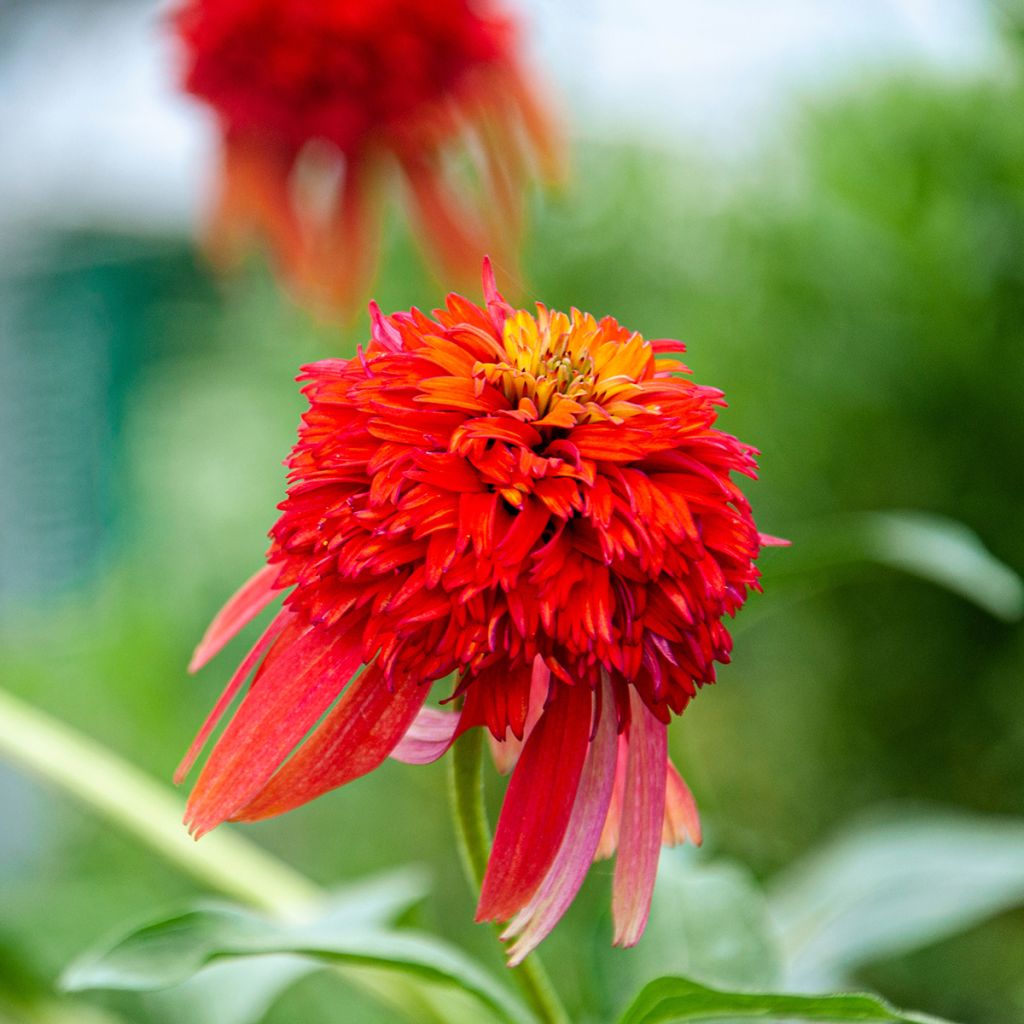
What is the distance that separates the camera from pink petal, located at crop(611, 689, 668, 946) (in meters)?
0.25

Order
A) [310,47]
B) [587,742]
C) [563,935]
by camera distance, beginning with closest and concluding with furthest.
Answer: [587,742], [310,47], [563,935]

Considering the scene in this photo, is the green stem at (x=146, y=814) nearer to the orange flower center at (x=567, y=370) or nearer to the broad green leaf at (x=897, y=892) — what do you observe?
the broad green leaf at (x=897, y=892)

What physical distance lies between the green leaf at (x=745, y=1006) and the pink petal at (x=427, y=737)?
0.27 feet

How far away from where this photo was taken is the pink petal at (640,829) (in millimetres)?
247

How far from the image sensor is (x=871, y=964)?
69 centimetres

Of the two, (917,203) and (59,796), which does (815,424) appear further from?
(59,796)

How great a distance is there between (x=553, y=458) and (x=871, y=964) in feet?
1.78

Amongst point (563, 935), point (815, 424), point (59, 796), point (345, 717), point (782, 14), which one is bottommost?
point (59, 796)

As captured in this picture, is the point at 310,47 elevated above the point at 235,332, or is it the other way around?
the point at 310,47

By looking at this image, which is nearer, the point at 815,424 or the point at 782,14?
the point at 815,424

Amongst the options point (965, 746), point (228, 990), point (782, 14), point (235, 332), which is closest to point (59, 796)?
point (235, 332)

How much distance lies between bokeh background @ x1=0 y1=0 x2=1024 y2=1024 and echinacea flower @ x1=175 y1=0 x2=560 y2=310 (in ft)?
0.15

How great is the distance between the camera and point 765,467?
29.1 inches

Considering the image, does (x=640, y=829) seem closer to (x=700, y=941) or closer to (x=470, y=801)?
(x=470, y=801)
